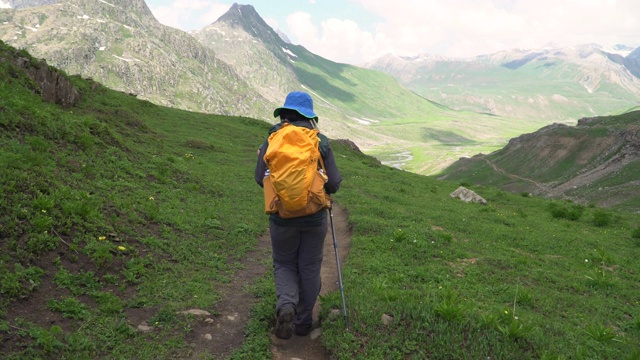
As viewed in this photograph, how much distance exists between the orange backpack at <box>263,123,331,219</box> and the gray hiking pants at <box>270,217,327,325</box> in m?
0.60

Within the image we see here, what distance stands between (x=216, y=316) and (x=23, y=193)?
19.6ft

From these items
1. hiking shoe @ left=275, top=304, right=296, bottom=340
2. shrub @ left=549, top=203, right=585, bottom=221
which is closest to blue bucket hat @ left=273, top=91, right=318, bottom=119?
hiking shoe @ left=275, top=304, right=296, bottom=340

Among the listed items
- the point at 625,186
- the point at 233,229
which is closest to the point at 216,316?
the point at 233,229

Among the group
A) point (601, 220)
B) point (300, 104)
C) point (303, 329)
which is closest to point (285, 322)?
point (303, 329)

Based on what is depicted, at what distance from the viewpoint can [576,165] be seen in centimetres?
8925

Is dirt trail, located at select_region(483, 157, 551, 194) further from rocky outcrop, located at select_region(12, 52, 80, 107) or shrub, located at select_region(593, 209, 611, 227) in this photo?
rocky outcrop, located at select_region(12, 52, 80, 107)

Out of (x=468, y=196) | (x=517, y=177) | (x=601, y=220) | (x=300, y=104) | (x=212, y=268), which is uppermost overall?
(x=300, y=104)

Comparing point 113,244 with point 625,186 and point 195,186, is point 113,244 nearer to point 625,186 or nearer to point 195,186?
point 195,186

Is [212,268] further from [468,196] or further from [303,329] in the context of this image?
[468,196]

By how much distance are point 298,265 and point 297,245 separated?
0.53 meters

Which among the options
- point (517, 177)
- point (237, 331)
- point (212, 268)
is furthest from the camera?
point (517, 177)

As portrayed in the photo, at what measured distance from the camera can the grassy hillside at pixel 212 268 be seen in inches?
297

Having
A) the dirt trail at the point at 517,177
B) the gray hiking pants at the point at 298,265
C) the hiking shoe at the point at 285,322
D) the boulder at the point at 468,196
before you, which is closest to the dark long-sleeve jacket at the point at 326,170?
the gray hiking pants at the point at 298,265

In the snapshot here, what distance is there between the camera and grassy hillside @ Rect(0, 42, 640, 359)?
7535mm
